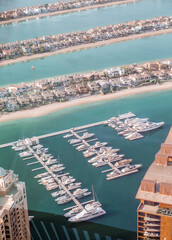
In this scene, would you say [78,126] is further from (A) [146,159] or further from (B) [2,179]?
(B) [2,179]

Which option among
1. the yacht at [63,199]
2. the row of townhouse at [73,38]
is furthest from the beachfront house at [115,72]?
the yacht at [63,199]

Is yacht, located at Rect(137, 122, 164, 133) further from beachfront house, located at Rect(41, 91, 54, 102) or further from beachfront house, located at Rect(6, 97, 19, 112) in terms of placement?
beachfront house, located at Rect(6, 97, 19, 112)

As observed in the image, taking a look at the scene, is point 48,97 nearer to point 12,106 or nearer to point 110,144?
point 12,106

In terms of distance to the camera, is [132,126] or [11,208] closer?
[11,208]

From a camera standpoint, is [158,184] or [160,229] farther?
[158,184]

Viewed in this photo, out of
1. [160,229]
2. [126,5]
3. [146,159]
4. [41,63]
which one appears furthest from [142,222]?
[126,5]

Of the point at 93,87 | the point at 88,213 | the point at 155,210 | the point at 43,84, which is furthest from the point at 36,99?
the point at 155,210
